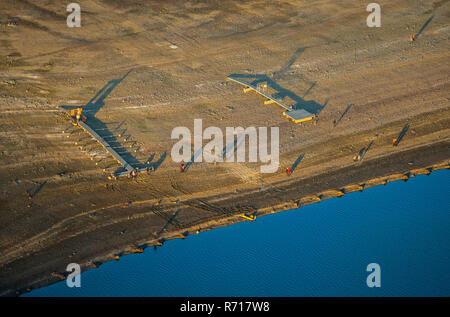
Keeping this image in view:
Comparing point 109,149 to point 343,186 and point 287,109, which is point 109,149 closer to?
point 287,109

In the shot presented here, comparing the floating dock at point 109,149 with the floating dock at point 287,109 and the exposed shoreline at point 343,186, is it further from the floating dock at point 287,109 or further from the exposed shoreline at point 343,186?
the floating dock at point 287,109

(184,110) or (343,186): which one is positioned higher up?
(184,110)

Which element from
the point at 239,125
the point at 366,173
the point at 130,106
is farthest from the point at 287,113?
the point at 130,106

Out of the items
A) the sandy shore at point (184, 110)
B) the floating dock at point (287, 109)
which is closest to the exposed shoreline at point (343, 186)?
the sandy shore at point (184, 110)

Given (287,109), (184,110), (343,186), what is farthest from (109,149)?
(343,186)

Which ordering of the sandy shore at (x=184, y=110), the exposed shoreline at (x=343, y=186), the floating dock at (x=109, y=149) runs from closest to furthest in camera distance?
the exposed shoreline at (x=343, y=186) < the sandy shore at (x=184, y=110) < the floating dock at (x=109, y=149)

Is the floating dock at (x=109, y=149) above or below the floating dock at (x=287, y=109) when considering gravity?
below

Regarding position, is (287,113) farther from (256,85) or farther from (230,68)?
(230,68)

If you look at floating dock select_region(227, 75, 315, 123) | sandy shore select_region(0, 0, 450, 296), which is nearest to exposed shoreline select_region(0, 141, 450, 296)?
sandy shore select_region(0, 0, 450, 296)

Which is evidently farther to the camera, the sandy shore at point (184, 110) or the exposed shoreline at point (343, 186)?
the sandy shore at point (184, 110)
